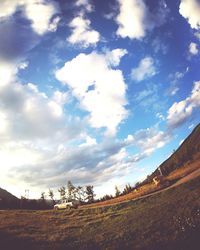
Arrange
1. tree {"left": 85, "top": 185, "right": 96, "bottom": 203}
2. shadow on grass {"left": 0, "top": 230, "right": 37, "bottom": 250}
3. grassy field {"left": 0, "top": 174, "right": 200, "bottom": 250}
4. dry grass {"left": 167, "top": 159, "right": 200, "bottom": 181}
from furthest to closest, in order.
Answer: tree {"left": 85, "top": 185, "right": 96, "bottom": 203} → dry grass {"left": 167, "top": 159, "right": 200, "bottom": 181} → shadow on grass {"left": 0, "top": 230, "right": 37, "bottom": 250} → grassy field {"left": 0, "top": 174, "right": 200, "bottom": 250}

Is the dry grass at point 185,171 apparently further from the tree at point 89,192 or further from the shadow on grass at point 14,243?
the tree at point 89,192

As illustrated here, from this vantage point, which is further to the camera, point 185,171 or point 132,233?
point 185,171

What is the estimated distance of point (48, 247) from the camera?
21.2 metres

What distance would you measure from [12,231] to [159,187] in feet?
93.9

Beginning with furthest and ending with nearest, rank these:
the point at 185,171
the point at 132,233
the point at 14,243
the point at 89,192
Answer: the point at 89,192 < the point at 185,171 < the point at 14,243 < the point at 132,233

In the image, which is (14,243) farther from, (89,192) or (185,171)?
(89,192)

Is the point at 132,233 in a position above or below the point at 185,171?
below

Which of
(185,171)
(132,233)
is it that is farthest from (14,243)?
(185,171)

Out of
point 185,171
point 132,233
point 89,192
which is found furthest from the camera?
point 89,192

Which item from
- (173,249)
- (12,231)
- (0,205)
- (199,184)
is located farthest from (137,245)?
(0,205)

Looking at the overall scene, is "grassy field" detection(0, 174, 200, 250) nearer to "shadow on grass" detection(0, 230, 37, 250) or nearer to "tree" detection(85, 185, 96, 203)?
"shadow on grass" detection(0, 230, 37, 250)

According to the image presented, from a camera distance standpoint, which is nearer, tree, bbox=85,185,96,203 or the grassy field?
the grassy field

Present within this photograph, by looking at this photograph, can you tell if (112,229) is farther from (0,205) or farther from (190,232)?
(0,205)

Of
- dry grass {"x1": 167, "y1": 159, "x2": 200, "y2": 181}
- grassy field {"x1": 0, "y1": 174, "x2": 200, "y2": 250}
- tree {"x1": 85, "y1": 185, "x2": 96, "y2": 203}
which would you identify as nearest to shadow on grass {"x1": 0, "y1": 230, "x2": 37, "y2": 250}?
grassy field {"x1": 0, "y1": 174, "x2": 200, "y2": 250}
